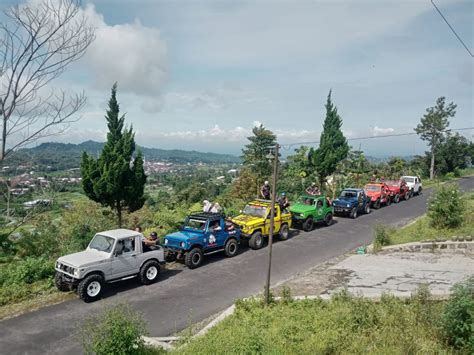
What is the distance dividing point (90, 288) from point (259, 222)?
23.1ft

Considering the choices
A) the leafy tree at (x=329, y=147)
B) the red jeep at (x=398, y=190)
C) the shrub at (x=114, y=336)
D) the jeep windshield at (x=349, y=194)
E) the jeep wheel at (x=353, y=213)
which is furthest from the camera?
the red jeep at (x=398, y=190)

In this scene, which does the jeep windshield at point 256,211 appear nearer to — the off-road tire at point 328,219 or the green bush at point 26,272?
the off-road tire at point 328,219

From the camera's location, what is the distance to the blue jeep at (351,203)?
19.6 metres

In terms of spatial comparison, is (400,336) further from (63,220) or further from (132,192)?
(63,220)

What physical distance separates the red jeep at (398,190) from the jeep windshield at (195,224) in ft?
53.9

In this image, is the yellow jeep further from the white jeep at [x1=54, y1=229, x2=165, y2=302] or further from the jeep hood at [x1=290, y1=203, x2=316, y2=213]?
the white jeep at [x1=54, y1=229, x2=165, y2=302]

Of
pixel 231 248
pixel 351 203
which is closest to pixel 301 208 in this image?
pixel 351 203

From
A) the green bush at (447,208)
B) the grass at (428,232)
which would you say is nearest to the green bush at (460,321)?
the grass at (428,232)

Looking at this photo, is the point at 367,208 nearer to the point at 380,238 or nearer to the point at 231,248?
the point at 380,238

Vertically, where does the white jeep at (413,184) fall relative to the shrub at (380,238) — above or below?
above

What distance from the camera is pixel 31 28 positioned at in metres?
6.21

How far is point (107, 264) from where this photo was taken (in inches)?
380

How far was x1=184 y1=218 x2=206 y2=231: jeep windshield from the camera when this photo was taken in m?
12.4

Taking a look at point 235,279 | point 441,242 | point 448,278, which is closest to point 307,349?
point 235,279
